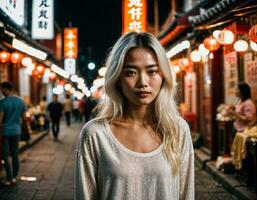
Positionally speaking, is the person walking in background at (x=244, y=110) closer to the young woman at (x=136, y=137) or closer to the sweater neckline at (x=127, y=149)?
the young woman at (x=136, y=137)

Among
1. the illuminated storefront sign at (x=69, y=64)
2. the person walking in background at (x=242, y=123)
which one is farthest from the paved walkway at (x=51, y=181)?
the illuminated storefront sign at (x=69, y=64)

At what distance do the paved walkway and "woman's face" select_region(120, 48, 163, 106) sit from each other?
6.61 meters

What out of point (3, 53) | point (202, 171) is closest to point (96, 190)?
point (202, 171)

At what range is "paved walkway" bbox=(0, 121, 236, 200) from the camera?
8.96 m

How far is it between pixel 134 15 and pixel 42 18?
4.37 m

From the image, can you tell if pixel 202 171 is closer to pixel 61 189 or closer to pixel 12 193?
pixel 61 189

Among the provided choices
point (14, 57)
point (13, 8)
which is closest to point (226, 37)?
point (13, 8)

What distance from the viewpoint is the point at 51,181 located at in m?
10.5

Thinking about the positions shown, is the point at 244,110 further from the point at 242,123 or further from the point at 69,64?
the point at 69,64

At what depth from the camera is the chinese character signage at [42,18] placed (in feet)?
57.7

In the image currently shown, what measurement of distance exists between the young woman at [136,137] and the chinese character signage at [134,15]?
1700 centimetres

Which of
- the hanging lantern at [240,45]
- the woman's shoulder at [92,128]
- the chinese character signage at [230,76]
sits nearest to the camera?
the woman's shoulder at [92,128]

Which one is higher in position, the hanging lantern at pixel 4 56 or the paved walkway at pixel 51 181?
the hanging lantern at pixel 4 56

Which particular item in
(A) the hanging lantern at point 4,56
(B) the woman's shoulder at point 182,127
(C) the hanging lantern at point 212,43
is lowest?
(B) the woman's shoulder at point 182,127
